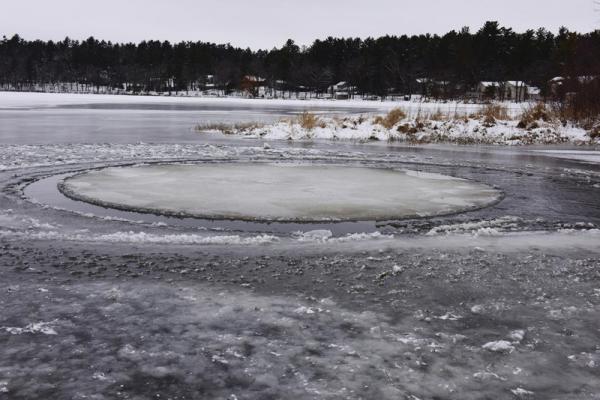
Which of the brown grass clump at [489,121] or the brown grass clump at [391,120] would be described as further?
the brown grass clump at [391,120]

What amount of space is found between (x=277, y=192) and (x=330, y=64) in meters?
115

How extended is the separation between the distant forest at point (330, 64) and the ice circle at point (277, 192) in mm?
73809

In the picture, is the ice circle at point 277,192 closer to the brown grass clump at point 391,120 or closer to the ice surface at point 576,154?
the ice surface at point 576,154

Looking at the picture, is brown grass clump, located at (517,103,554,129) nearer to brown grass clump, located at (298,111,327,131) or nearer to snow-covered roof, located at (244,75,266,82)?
brown grass clump, located at (298,111,327,131)

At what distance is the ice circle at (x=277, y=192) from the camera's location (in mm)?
6859

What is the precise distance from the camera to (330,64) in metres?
120

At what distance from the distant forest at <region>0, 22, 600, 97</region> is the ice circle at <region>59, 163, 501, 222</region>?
73809 mm

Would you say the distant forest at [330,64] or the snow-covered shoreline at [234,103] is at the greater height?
the distant forest at [330,64]

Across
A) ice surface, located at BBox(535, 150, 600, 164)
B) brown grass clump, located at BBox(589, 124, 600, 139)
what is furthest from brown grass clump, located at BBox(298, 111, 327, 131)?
brown grass clump, located at BBox(589, 124, 600, 139)

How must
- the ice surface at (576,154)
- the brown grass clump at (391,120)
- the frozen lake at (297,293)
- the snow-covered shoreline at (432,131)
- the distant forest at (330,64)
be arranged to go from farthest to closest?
the distant forest at (330,64), the brown grass clump at (391,120), the snow-covered shoreline at (432,131), the ice surface at (576,154), the frozen lake at (297,293)

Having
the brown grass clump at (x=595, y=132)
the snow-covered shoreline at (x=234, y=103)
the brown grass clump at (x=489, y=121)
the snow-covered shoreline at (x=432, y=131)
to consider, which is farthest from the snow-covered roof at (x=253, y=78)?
the brown grass clump at (x=595, y=132)

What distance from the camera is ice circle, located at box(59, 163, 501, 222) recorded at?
22.5ft

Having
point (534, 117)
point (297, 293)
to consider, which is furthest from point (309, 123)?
point (297, 293)

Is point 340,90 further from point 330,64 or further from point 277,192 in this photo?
point 277,192
